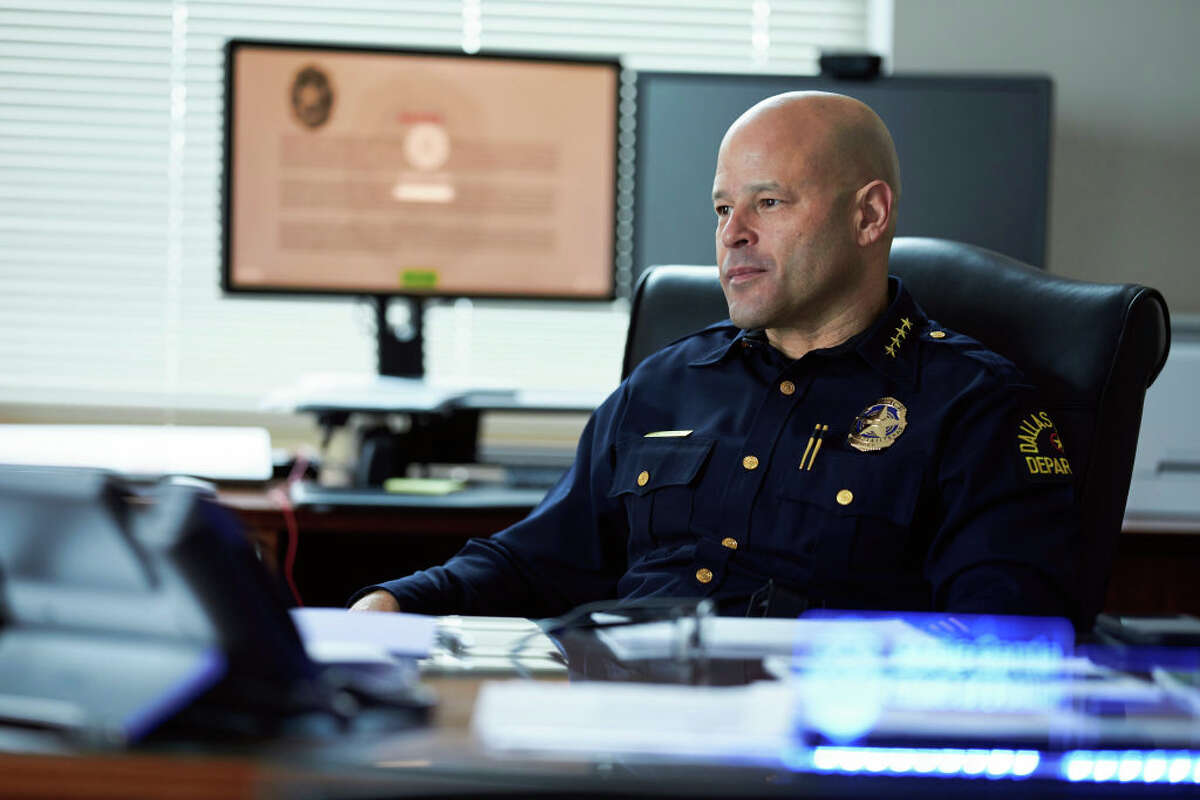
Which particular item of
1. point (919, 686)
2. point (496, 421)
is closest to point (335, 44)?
point (496, 421)

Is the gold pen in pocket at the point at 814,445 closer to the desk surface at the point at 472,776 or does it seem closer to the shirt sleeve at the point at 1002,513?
the shirt sleeve at the point at 1002,513

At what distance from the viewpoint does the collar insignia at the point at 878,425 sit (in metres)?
1.40

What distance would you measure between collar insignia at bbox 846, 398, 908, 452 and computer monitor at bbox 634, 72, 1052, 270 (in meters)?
0.85

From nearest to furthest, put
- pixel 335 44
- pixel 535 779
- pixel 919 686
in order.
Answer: pixel 535 779 < pixel 919 686 < pixel 335 44

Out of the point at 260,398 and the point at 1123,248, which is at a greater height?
the point at 1123,248

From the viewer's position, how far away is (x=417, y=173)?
2.27m

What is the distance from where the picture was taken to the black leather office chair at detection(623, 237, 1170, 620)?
1.35 meters

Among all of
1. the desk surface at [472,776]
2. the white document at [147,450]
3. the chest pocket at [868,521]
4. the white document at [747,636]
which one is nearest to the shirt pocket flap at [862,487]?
the chest pocket at [868,521]

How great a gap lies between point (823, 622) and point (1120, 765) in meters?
0.34

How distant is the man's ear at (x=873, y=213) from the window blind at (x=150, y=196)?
1.14m

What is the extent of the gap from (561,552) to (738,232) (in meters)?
0.45

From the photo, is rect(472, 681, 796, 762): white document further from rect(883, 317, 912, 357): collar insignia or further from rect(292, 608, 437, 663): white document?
rect(883, 317, 912, 357): collar insignia

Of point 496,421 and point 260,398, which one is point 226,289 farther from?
point 496,421

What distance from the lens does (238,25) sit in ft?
8.70
